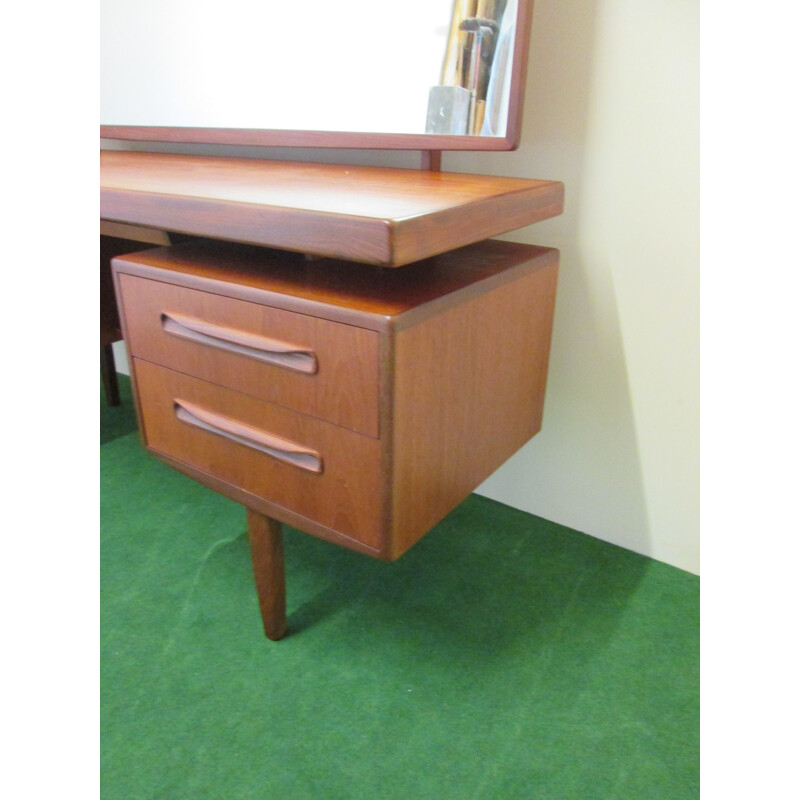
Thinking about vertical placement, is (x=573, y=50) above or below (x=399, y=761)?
above

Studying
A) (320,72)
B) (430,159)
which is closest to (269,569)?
(430,159)

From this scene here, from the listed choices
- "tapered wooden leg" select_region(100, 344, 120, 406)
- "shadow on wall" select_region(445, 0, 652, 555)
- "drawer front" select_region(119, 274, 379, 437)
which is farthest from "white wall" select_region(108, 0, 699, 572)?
"tapered wooden leg" select_region(100, 344, 120, 406)

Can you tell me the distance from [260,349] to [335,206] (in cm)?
17

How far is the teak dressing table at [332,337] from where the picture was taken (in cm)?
66

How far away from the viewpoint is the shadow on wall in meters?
0.95

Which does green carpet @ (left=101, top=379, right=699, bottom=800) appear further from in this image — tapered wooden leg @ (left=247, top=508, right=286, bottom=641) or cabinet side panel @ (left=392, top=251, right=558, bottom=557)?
cabinet side panel @ (left=392, top=251, right=558, bottom=557)

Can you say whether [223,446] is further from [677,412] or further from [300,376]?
[677,412]

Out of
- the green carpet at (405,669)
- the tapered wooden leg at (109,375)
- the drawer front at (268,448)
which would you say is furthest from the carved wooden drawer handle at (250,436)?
the tapered wooden leg at (109,375)

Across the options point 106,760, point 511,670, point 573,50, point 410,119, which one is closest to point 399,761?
point 511,670

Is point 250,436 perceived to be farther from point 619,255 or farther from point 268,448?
point 619,255
